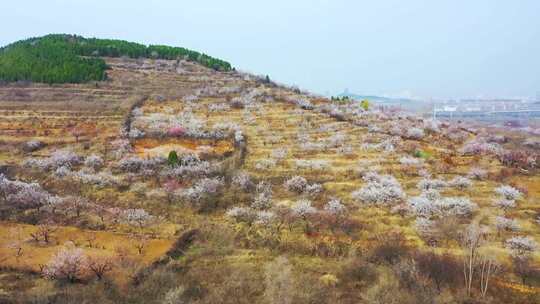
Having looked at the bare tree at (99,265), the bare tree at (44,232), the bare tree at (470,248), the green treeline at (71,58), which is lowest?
the bare tree at (99,265)

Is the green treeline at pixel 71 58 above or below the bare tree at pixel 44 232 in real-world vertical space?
above

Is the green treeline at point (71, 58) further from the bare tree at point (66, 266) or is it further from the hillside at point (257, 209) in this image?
the bare tree at point (66, 266)

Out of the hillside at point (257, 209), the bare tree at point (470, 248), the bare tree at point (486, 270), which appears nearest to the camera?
the bare tree at point (486, 270)

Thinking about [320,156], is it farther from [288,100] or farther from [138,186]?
[288,100]

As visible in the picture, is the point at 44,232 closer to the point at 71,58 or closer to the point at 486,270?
the point at 486,270

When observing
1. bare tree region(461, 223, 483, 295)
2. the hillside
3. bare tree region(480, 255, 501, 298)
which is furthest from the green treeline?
bare tree region(480, 255, 501, 298)

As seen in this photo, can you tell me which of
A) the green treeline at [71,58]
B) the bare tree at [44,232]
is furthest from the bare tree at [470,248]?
the green treeline at [71,58]

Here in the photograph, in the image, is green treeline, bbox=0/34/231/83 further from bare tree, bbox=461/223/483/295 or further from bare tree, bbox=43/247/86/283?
bare tree, bbox=461/223/483/295
